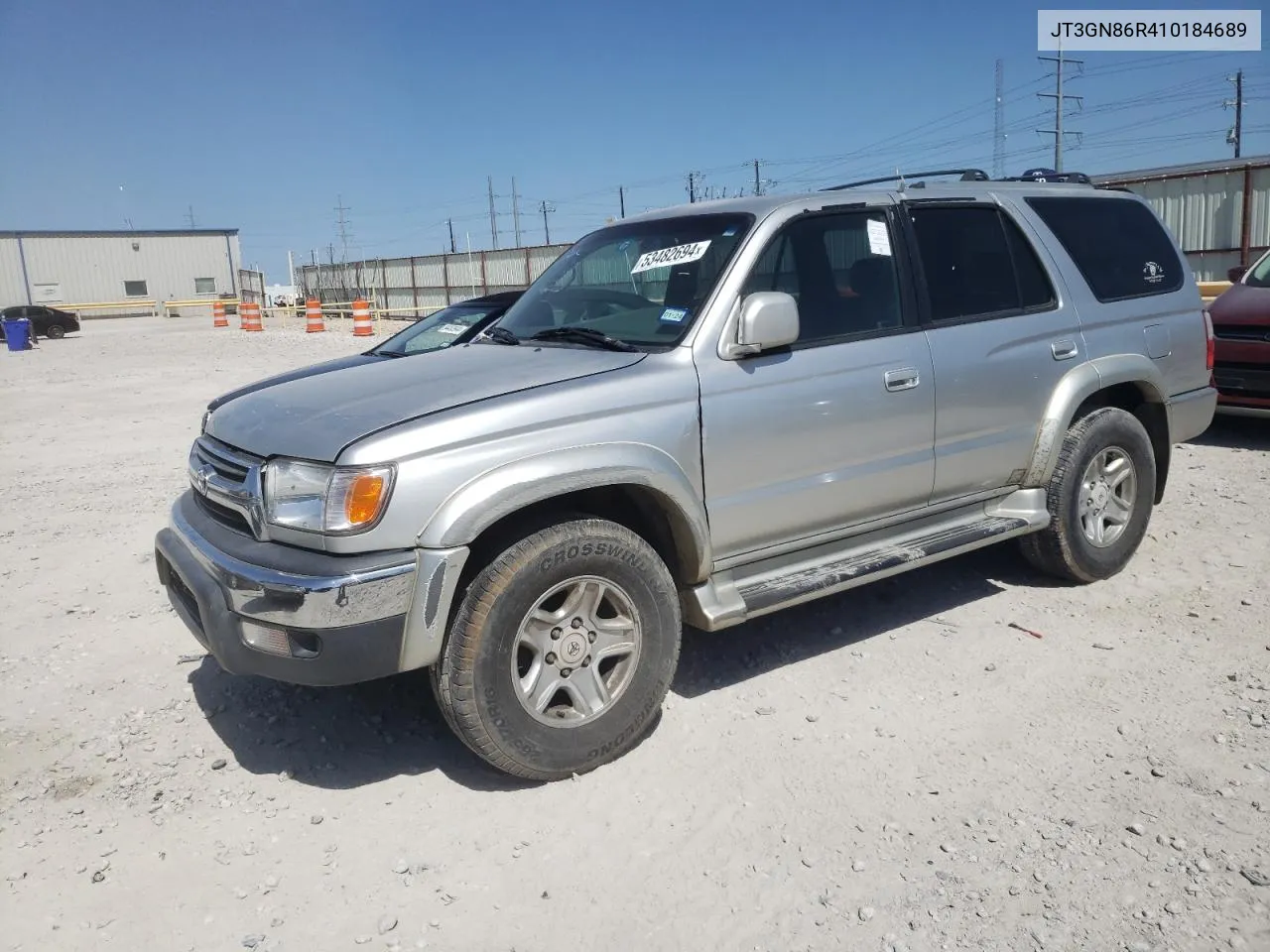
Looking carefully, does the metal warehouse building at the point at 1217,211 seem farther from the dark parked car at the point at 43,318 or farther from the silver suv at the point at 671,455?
the dark parked car at the point at 43,318

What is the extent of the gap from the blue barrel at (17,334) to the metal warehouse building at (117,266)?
28531 mm

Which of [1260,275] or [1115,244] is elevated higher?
[1115,244]

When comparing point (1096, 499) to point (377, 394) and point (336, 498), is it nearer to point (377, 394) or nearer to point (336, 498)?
point (377, 394)

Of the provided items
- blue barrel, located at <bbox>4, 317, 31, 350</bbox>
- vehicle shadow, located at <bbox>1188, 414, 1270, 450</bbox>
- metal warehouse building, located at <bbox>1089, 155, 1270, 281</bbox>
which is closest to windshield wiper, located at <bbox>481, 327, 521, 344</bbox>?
vehicle shadow, located at <bbox>1188, 414, 1270, 450</bbox>

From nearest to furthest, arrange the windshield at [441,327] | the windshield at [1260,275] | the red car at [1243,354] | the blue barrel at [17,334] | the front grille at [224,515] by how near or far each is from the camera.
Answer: the front grille at [224,515]
the red car at [1243,354]
the windshield at [1260,275]
the windshield at [441,327]
the blue barrel at [17,334]

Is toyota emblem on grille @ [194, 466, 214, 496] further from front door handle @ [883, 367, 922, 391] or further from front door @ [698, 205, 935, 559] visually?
front door handle @ [883, 367, 922, 391]

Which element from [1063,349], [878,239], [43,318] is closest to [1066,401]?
[1063,349]

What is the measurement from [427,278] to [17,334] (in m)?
15.3

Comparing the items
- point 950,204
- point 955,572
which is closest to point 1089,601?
point 955,572

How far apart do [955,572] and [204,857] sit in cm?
406

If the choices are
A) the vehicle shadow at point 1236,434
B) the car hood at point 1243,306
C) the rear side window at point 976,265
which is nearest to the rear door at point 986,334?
the rear side window at point 976,265

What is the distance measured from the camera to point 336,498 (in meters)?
3.18

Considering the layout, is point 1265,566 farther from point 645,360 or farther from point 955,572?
point 645,360

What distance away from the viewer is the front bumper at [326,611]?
10.3ft
